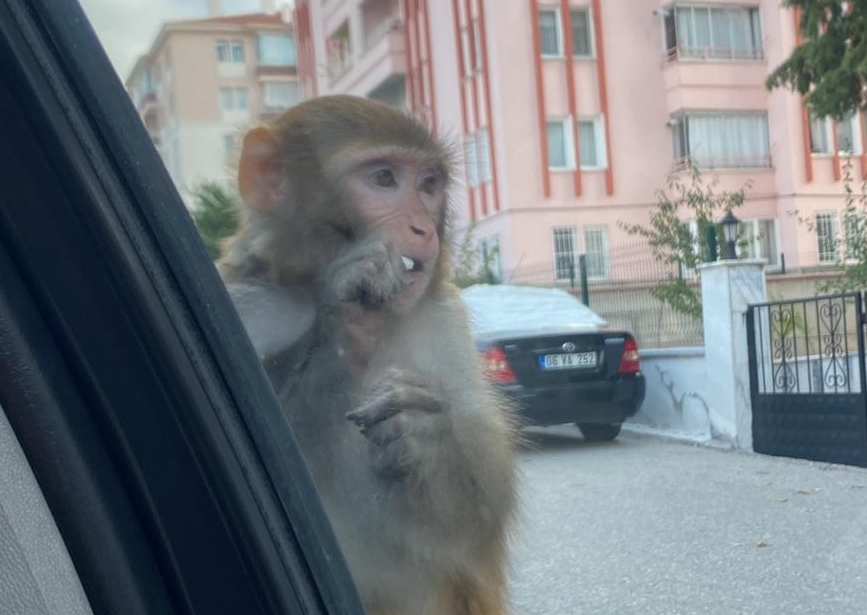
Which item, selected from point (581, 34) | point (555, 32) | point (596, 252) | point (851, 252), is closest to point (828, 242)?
point (851, 252)

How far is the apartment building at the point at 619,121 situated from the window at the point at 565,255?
0.05m

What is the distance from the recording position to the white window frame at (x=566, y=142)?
55.0 ft

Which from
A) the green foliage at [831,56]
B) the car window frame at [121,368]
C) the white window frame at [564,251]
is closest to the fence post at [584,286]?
the white window frame at [564,251]

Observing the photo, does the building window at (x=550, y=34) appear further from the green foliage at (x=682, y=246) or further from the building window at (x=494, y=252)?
the building window at (x=494, y=252)

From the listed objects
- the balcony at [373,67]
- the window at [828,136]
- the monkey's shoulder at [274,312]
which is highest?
the window at [828,136]

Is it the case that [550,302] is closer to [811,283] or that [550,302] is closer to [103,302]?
[103,302]

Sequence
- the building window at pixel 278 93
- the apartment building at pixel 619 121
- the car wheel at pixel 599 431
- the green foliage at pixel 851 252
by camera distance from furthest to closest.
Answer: the apartment building at pixel 619 121, the green foliage at pixel 851 252, the car wheel at pixel 599 431, the building window at pixel 278 93

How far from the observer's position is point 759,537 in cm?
463

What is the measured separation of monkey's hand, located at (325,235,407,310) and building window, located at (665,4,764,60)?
19.8m

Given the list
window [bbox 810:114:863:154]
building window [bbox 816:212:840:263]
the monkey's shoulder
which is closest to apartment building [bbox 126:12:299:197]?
the monkey's shoulder

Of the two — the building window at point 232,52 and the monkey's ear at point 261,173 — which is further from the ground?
the building window at point 232,52

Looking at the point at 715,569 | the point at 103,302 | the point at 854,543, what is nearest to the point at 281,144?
the point at 103,302

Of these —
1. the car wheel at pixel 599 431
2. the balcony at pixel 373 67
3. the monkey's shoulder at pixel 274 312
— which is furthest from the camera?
the car wheel at pixel 599 431

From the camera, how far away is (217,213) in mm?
2029
